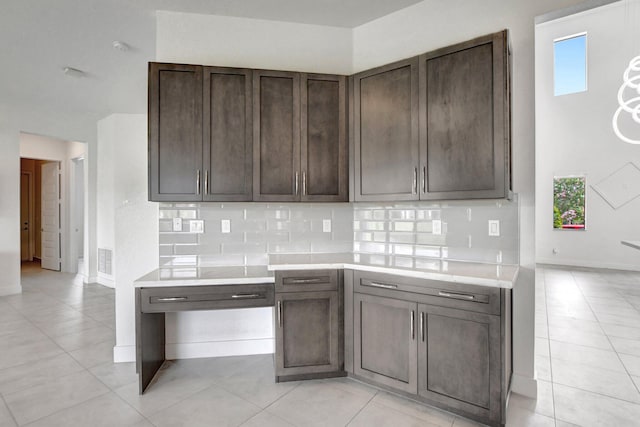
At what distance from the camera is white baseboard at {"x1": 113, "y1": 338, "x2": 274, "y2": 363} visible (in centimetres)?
284

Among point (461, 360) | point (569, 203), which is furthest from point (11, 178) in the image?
point (569, 203)

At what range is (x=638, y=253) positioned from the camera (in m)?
7.03

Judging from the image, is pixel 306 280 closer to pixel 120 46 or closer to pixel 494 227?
pixel 494 227

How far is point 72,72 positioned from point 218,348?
3.81 metres

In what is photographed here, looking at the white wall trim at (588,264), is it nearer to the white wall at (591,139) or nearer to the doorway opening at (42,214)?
the white wall at (591,139)

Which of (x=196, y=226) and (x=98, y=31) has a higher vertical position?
(x=98, y=31)

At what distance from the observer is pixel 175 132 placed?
8.27ft

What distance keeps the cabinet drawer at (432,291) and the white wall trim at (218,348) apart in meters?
1.16

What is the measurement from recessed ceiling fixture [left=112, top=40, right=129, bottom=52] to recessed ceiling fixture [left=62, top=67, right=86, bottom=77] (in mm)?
1075

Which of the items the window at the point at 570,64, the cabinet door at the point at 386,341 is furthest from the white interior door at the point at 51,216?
the window at the point at 570,64

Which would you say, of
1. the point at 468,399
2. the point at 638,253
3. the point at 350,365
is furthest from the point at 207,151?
the point at 638,253

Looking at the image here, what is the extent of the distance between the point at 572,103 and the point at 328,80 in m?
8.06

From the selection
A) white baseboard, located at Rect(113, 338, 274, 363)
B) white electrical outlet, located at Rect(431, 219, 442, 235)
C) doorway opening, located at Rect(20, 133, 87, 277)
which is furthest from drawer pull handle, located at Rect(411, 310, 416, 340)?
doorway opening, located at Rect(20, 133, 87, 277)

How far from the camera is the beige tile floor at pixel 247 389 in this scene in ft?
6.63
